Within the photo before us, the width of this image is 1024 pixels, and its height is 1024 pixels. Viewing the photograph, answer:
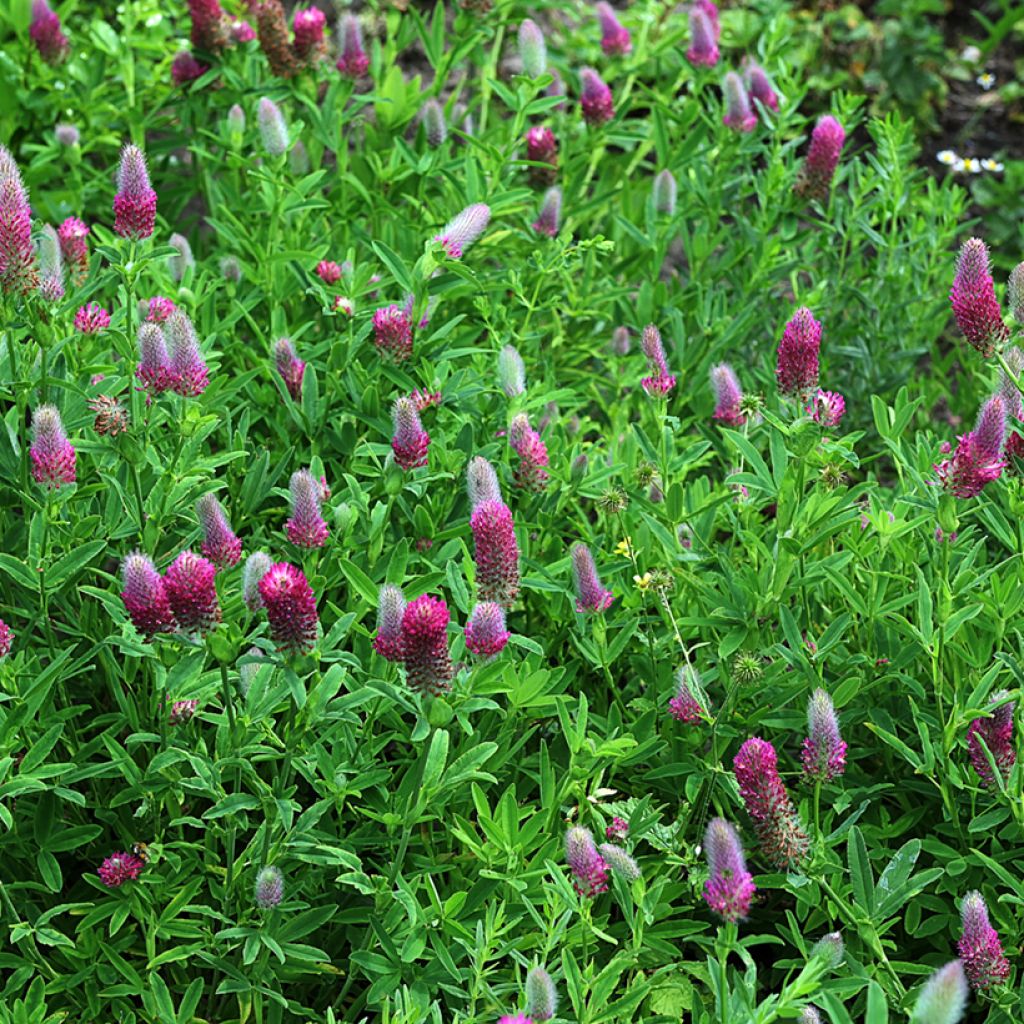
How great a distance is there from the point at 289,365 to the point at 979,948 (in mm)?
1824

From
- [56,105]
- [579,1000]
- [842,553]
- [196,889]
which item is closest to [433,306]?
[842,553]

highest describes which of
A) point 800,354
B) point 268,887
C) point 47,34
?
point 800,354

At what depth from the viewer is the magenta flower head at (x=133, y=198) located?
261 cm

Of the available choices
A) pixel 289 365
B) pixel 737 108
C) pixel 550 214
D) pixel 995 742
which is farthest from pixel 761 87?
pixel 995 742

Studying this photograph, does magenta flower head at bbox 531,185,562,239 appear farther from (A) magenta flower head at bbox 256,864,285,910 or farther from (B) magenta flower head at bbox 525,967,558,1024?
(B) magenta flower head at bbox 525,967,558,1024

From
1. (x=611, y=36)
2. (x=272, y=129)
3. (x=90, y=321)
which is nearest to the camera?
(x=90, y=321)

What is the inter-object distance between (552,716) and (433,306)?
0.98 m

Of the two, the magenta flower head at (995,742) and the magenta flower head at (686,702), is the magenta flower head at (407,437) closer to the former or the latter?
the magenta flower head at (686,702)

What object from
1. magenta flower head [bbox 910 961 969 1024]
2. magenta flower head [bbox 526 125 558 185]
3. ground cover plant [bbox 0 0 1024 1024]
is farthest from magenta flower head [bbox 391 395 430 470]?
magenta flower head [bbox 526 125 558 185]

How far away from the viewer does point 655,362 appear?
276 cm

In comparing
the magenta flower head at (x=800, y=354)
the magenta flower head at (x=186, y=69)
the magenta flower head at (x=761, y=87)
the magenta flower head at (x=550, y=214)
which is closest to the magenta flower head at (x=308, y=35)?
the magenta flower head at (x=186, y=69)

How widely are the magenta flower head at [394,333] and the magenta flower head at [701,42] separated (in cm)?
201

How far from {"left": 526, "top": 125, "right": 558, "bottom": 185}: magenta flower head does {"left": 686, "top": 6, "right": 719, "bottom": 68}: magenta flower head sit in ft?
2.30

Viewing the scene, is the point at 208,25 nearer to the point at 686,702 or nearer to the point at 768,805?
the point at 686,702
